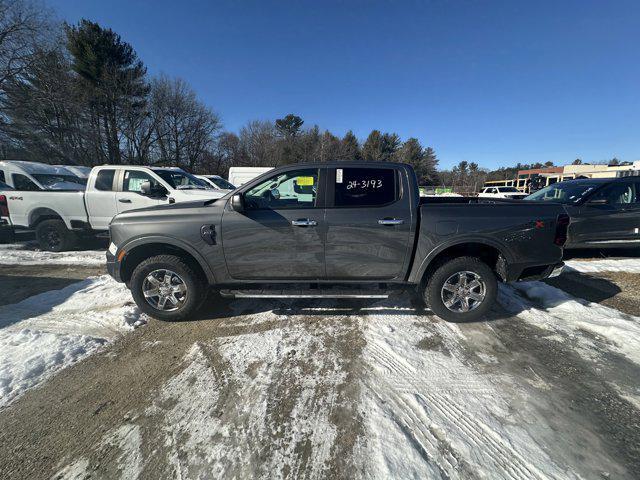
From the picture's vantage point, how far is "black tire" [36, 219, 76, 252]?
21.8 feet

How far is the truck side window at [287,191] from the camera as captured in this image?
3.24 m

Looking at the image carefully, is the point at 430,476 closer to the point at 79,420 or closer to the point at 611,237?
the point at 79,420

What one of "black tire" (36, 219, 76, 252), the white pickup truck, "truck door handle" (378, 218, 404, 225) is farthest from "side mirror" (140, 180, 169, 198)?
"truck door handle" (378, 218, 404, 225)

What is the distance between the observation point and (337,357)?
2.74 metres

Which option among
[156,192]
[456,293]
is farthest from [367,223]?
[156,192]

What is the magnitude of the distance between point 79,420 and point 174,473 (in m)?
1.01

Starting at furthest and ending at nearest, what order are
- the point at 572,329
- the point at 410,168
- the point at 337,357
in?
the point at 410,168, the point at 572,329, the point at 337,357

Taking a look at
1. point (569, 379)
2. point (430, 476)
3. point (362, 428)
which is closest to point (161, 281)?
point (362, 428)

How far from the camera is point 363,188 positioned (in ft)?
10.6

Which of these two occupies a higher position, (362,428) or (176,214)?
(176,214)

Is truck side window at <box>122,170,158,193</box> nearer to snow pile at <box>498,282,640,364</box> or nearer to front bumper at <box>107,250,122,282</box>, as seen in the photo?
front bumper at <box>107,250,122,282</box>

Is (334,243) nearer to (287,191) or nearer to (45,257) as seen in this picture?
(287,191)

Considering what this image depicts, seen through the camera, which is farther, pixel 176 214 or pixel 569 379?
pixel 176 214

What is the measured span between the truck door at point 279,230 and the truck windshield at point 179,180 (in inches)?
169
